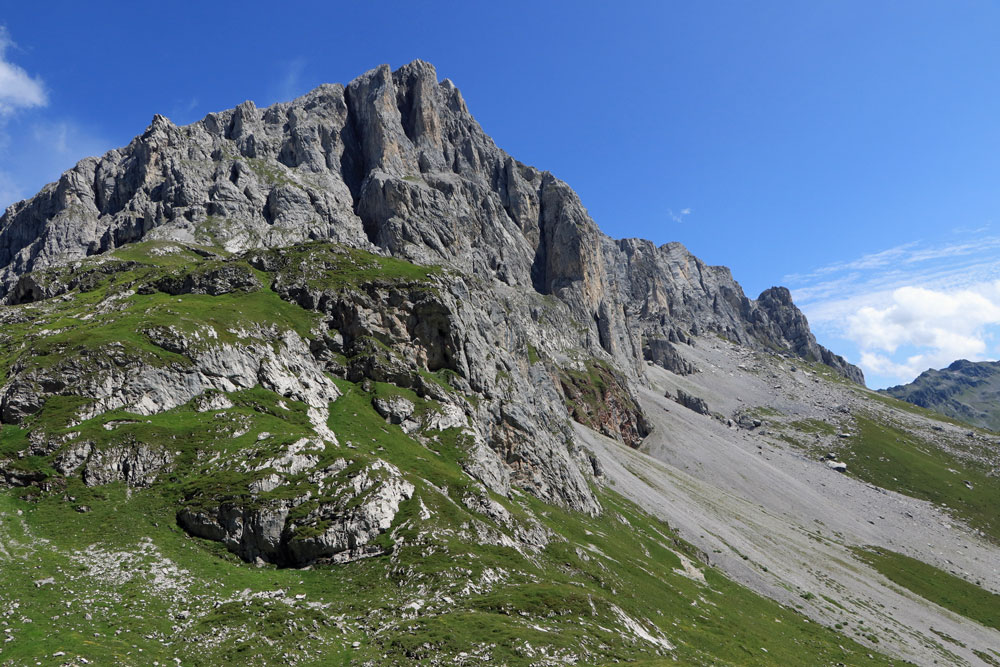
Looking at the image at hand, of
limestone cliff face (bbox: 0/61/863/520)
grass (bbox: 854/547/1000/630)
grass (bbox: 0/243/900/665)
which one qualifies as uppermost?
limestone cliff face (bbox: 0/61/863/520)

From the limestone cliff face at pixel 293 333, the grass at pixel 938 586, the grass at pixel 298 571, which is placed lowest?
the grass at pixel 938 586

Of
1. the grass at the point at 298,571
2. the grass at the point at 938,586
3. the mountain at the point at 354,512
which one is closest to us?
the grass at the point at 298,571

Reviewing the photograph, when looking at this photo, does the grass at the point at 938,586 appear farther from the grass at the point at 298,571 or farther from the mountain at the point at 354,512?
the grass at the point at 298,571

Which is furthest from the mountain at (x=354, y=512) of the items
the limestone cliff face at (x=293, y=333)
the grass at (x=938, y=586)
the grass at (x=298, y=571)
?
the grass at (x=938, y=586)

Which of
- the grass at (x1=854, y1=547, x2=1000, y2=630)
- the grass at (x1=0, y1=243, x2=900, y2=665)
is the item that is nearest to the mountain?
the grass at (x1=0, y1=243, x2=900, y2=665)

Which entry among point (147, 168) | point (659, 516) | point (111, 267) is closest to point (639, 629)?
point (659, 516)

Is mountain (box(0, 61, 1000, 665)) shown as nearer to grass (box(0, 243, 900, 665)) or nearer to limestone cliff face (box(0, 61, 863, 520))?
grass (box(0, 243, 900, 665))

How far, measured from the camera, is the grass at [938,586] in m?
106

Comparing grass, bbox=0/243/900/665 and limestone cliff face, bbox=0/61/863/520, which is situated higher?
limestone cliff face, bbox=0/61/863/520

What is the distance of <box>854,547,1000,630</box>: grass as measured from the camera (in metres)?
106

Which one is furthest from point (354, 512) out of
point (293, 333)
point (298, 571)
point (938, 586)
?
point (938, 586)

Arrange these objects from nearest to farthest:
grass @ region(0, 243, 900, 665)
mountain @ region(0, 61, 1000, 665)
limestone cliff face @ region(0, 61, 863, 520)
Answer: grass @ region(0, 243, 900, 665) < mountain @ region(0, 61, 1000, 665) < limestone cliff face @ region(0, 61, 863, 520)

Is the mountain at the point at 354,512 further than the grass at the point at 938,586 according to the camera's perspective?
No

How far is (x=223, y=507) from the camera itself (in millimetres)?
40500
